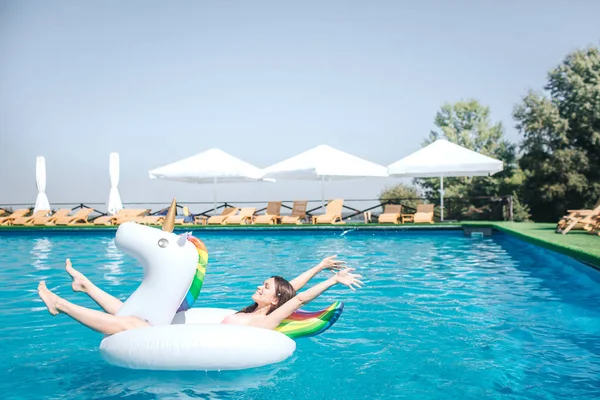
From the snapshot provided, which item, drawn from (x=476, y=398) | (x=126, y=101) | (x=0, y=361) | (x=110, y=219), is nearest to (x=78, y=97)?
(x=126, y=101)

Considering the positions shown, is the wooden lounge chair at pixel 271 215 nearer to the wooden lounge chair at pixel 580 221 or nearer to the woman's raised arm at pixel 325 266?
the wooden lounge chair at pixel 580 221

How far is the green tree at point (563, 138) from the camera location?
66.9 feet

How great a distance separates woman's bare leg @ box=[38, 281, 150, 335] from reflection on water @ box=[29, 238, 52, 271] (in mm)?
6423

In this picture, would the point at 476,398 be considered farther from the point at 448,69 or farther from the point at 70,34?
the point at 70,34

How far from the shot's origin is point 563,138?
21.0 metres

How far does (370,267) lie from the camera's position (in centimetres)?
908

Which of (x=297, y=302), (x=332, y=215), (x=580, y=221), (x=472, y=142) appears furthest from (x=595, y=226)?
(x=472, y=142)

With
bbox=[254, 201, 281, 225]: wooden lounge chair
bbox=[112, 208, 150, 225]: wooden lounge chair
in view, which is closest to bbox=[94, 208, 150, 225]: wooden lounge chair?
bbox=[112, 208, 150, 225]: wooden lounge chair

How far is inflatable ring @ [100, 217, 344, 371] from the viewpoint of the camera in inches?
136

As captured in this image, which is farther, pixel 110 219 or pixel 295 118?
pixel 295 118

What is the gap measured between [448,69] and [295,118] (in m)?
6.68

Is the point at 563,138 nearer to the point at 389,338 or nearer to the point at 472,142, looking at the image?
the point at 472,142

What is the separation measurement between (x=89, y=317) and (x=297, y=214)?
47.0 feet

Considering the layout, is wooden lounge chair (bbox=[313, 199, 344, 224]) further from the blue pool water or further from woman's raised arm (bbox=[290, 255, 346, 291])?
woman's raised arm (bbox=[290, 255, 346, 291])
